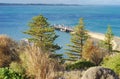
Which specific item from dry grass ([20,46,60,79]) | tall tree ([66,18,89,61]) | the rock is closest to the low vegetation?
dry grass ([20,46,60,79])

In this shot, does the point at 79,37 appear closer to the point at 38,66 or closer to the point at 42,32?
the point at 42,32

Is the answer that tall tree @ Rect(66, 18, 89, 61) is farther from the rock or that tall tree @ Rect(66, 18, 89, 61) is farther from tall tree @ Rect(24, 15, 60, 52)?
the rock

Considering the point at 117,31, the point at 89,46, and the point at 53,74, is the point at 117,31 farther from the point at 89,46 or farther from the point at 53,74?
the point at 53,74

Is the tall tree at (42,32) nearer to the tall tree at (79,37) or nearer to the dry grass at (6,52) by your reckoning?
the tall tree at (79,37)

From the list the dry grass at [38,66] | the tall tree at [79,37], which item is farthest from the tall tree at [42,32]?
the dry grass at [38,66]

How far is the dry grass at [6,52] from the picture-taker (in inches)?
880

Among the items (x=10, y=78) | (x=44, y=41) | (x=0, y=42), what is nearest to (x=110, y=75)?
(x=10, y=78)

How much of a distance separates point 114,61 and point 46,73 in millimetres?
5100

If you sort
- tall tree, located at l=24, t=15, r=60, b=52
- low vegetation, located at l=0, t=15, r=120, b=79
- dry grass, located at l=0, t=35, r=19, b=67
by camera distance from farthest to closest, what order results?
tall tree, located at l=24, t=15, r=60, b=52
dry grass, located at l=0, t=35, r=19, b=67
low vegetation, located at l=0, t=15, r=120, b=79

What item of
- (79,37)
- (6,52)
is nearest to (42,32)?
(79,37)

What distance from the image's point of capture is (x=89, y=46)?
56375 millimetres

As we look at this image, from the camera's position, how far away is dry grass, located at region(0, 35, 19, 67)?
22.3 metres

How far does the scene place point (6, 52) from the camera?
23.9 metres

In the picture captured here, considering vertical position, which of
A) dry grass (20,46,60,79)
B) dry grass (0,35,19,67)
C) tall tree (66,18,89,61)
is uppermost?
dry grass (20,46,60,79)
